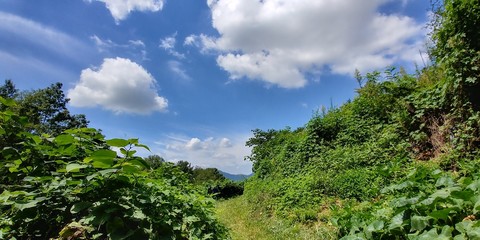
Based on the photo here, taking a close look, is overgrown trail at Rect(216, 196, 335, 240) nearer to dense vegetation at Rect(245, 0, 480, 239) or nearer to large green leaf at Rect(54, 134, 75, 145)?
dense vegetation at Rect(245, 0, 480, 239)

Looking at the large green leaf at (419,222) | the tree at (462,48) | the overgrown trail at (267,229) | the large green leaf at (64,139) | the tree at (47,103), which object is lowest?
the overgrown trail at (267,229)

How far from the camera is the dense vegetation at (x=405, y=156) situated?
2.87 m

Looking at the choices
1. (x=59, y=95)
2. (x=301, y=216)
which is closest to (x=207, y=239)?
(x=301, y=216)

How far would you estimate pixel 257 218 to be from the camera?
8766 mm

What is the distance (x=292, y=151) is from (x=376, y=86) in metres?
3.83

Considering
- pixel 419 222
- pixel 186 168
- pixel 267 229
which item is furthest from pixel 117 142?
pixel 186 168

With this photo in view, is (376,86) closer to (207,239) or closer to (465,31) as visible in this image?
(465,31)

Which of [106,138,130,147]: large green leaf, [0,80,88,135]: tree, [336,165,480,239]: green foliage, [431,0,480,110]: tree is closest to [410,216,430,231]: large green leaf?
[336,165,480,239]: green foliage

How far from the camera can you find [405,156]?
23.5 ft

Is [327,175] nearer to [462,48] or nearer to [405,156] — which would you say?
[405,156]

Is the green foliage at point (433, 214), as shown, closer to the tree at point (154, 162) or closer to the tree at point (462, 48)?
the tree at point (154, 162)

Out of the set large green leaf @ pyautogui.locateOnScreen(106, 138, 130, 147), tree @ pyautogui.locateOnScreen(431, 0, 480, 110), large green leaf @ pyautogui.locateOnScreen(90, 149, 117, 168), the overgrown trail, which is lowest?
the overgrown trail

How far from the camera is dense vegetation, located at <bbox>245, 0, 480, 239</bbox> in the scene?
113 inches

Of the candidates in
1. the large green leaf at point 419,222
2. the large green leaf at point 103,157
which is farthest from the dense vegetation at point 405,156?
the large green leaf at point 103,157
